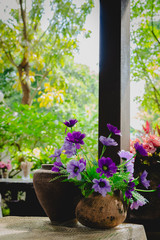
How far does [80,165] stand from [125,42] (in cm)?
82

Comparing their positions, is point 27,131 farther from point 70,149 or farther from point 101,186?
point 101,186

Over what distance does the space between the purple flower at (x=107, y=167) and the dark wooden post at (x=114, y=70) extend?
436 millimetres

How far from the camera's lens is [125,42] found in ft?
5.35

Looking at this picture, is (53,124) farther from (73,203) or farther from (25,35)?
(73,203)

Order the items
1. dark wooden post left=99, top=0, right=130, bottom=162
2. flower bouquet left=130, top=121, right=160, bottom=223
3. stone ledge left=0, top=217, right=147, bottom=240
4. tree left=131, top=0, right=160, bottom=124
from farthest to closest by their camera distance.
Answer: tree left=131, top=0, right=160, bottom=124 < flower bouquet left=130, top=121, right=160, bottom=223 < dark wooden post left=99, top=0, right=130, bottom=162 < stone ledge left=0, top=217, right=147, bottom=240

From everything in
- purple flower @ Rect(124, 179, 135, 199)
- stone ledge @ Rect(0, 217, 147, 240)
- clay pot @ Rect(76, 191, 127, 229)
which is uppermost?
purple flower @ Rect(124, 179, 135, 199)

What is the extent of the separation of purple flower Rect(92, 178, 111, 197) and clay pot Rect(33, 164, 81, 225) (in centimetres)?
20

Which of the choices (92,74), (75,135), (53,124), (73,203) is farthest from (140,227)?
(92,74)

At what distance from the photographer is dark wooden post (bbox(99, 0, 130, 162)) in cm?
158

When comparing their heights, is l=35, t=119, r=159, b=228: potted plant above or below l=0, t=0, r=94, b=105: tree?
below

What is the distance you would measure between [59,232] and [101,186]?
241 mm

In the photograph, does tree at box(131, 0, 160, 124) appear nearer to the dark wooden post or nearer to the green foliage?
the green foliage

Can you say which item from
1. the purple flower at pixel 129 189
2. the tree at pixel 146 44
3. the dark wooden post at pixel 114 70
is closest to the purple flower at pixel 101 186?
the purple flower at pixel 129 189

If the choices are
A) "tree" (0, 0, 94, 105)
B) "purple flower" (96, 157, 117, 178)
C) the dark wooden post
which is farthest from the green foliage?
"purple flower" (96, 157, 117, 178)
